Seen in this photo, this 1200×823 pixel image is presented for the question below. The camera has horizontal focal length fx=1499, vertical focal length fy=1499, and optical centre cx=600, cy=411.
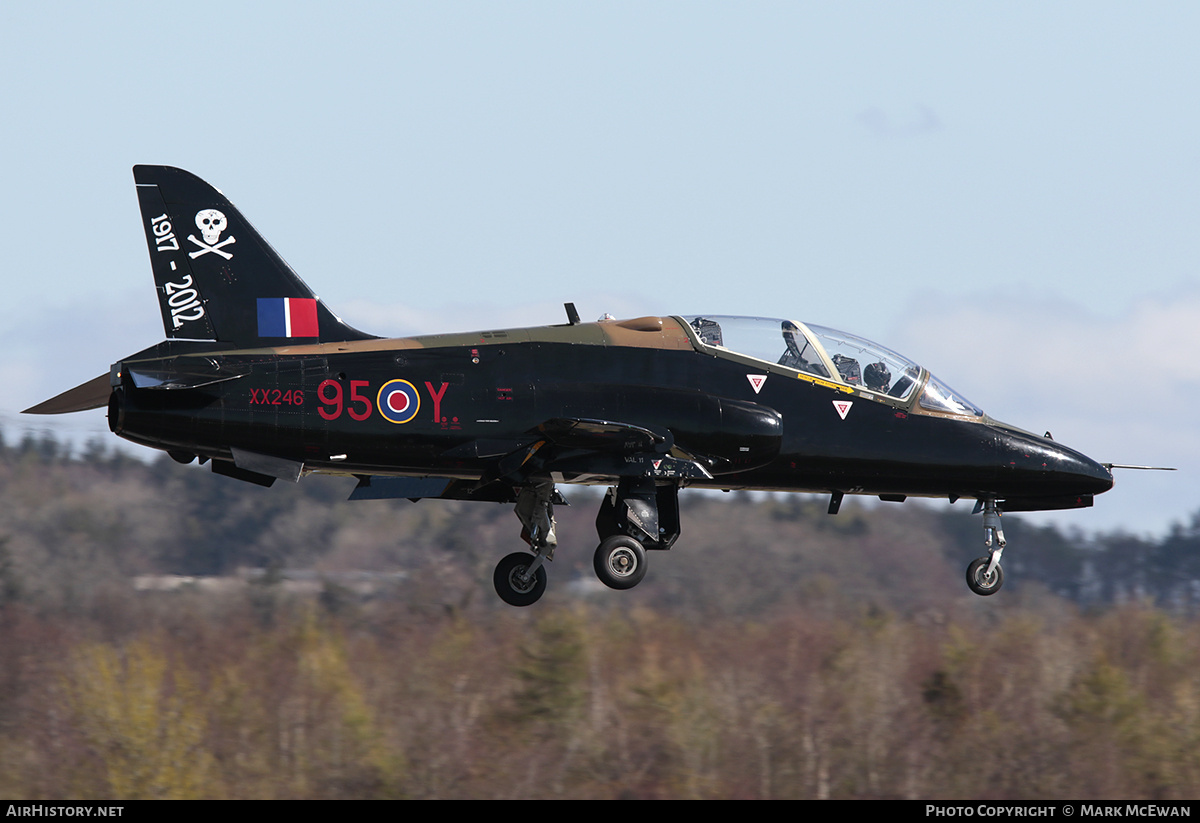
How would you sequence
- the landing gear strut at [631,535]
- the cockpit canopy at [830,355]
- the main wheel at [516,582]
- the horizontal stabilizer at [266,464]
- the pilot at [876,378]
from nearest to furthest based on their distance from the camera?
the horizontal stabilizer at [266,464], the landing gear strut at [631,535], the cockpit canopy at [830,355], the pilot at [876,378], the main wheel at [516,582]

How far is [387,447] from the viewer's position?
20.2 meters

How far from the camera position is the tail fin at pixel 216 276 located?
20.9 metres

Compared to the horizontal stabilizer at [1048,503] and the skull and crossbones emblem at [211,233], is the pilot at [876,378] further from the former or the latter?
the skull and crossbones emblem at [211,233]

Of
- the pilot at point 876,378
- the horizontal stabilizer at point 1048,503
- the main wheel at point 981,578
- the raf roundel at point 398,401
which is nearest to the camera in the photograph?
the raf roundel at point 398,401

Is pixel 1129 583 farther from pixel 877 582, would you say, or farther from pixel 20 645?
pixel 20 645

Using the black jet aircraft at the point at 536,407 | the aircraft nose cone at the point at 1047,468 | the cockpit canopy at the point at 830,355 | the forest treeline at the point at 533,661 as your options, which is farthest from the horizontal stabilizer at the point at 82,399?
the forest treeline at the point at 533,661

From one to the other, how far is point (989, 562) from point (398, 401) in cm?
965

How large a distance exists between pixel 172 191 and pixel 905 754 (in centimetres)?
4372

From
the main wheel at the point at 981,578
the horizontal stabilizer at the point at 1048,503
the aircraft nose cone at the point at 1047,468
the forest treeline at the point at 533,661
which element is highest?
the aircraft nose cone at the point at 1047,468

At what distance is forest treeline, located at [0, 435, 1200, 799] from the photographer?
2144 inches

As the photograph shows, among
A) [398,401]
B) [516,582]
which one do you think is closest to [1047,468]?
[516,582]

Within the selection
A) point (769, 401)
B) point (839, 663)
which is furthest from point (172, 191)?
point (839, 663)

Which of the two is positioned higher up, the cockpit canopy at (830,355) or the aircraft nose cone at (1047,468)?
the cockpit canopy at (830,355)

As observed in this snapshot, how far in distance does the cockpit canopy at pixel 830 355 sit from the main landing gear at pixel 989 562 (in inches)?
64.5
